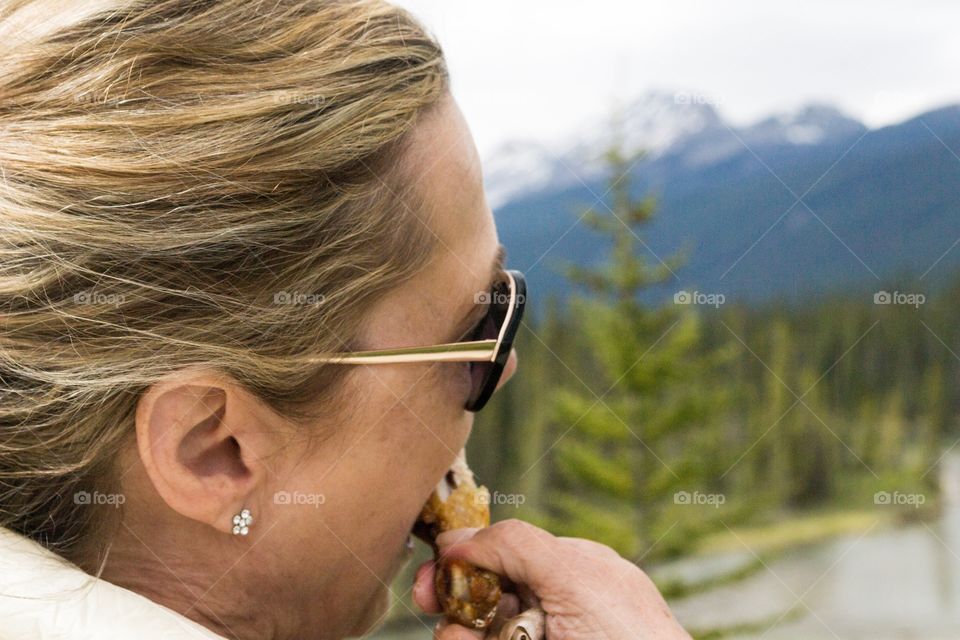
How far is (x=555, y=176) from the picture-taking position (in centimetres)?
6391

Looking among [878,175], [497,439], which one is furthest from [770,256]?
[497,439]

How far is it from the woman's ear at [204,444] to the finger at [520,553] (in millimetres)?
434

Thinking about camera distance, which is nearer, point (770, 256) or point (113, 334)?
point (113, 334)

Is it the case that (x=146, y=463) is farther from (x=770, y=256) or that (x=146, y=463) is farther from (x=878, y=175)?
(x=878, y=175)

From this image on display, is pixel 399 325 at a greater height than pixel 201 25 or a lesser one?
lesser

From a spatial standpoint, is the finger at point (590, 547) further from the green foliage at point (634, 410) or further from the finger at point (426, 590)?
the green foliage at point (634, 410)

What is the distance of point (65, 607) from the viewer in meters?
1.21

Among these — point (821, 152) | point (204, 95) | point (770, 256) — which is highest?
point (204, 95)

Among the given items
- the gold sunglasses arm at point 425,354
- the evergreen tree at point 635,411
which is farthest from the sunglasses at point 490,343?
the evergreen tree at point 635,411

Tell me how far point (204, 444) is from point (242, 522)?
14 cm

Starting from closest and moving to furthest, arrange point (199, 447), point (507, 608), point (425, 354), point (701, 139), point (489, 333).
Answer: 1. point (199, 447)
2. point (425, 354)
3. point (489, 333)
4. point (507, 608)
5. point (701, 139)

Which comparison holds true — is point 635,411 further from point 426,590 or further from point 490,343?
point 490,343

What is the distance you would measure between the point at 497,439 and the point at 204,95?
79.5 ft

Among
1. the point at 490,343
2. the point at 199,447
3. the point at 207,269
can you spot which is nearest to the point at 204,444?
the point at 199,447
